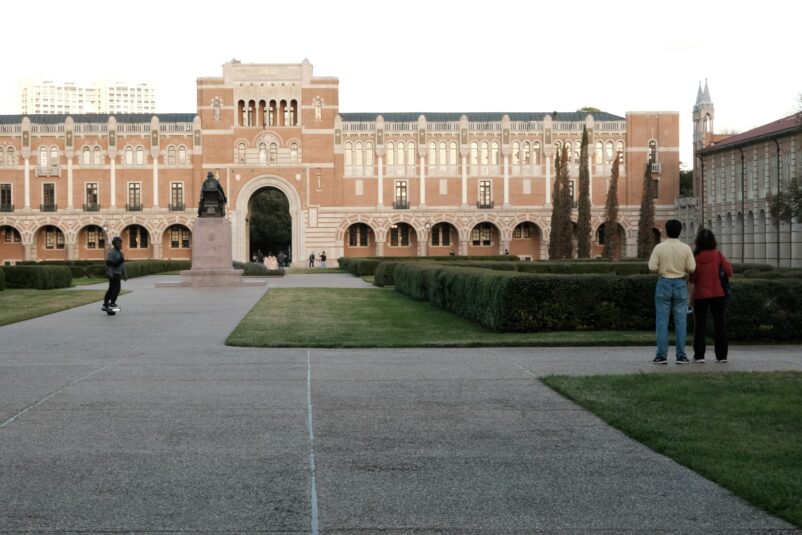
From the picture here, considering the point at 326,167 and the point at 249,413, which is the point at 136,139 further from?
the point at 249,413

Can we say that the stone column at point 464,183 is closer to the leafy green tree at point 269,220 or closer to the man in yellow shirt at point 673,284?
the leafy green tree at point 269,220

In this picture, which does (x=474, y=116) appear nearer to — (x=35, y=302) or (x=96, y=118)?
(x=96, y=118)

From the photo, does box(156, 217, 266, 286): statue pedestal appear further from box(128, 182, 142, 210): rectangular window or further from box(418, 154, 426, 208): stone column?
box(128, 182, 142, 210): rectangular window

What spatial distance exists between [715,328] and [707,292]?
19.5 inches

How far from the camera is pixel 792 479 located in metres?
5.82

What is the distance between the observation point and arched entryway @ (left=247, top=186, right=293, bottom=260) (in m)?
92.6

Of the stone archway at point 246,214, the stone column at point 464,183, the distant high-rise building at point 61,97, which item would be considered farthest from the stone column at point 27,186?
the distant high-rise building at point 61,97

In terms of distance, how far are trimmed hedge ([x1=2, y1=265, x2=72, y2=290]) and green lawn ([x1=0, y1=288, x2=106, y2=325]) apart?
3.32 meters

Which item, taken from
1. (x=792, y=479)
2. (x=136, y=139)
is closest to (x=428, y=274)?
(x=792, y=479)

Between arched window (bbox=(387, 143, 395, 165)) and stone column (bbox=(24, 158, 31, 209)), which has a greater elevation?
arched window (bbox=(387, 143, 395, 165))

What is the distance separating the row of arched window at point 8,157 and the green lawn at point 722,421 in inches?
2826

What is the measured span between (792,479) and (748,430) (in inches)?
61.5

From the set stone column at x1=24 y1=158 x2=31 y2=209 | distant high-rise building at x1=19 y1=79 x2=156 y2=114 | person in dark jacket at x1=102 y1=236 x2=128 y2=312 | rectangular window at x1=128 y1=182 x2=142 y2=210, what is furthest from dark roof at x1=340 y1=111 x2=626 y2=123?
distant high-rise building at x1=19 y1=79 x2=156 y2=114

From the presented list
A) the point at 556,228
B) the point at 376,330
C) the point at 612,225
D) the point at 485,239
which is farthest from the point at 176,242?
the point at 376,330
